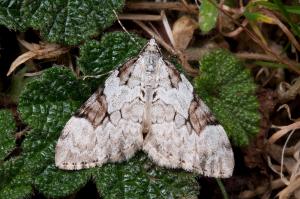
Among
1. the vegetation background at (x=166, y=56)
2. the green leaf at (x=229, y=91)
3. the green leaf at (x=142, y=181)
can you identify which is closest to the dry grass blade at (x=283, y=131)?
the vegetation background at (x=166, y=56)

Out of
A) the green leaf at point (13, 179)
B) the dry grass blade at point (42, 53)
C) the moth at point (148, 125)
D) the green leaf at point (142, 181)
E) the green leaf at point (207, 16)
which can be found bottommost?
the green leaf at point (142, 181)

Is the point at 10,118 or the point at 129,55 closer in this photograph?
the point at 10,118

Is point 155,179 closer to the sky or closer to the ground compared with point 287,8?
closer to the ground

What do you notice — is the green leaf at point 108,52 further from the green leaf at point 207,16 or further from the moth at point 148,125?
the green leaf at point 207,16

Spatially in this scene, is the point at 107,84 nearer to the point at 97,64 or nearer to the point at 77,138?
the point at 97,64

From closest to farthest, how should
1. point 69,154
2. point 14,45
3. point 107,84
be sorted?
1. point 69,154
2. point 107,84
3. point 14,45

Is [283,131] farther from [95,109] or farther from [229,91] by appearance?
[95,109]

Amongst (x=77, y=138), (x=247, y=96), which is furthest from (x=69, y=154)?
(x=247, y=96)
